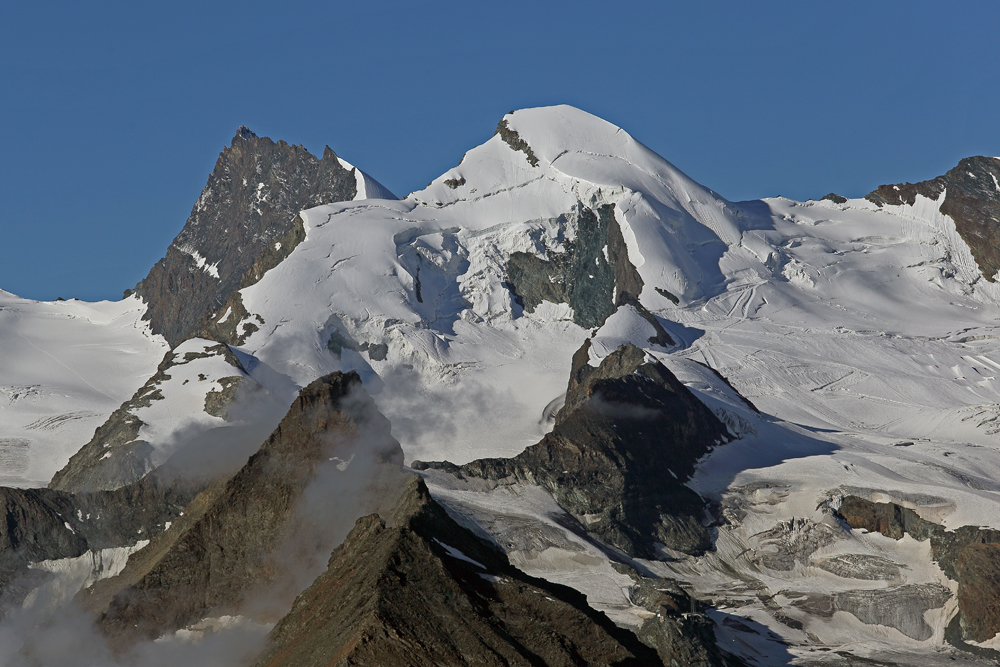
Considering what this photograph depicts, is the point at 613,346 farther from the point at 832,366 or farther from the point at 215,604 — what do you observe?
the point at 215,604

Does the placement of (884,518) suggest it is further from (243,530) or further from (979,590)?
(243,530)

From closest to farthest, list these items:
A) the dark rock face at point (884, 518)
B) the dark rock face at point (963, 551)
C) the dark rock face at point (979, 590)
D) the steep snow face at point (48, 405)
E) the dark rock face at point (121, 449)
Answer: the dark rock face at point (979, 590) < the dark rock face at point (963, 551) < the dark rock face at point (884, 518) < the dark rock face at point (121, 449) < the steep snow face at point (48, 405)

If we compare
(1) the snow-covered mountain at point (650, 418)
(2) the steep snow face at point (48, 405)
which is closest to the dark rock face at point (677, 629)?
(1) the snow-covered mountain at point (650, 418)

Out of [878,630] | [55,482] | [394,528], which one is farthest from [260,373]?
[394,528]

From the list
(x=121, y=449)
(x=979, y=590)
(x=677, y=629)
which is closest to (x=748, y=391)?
(x=979, y=590)

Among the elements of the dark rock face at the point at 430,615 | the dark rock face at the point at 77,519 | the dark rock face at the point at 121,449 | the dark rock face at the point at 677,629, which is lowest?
the dark rock face at the point at 430,615

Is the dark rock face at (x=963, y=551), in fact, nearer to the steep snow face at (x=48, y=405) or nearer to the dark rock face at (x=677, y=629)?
the dark rock face at (x=677, y=629)

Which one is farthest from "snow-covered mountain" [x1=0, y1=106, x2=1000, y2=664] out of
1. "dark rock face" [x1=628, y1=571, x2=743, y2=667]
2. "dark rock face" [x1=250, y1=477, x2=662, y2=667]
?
"dark rock face" [x1=250, y1=477, x2=662, y2=667]
